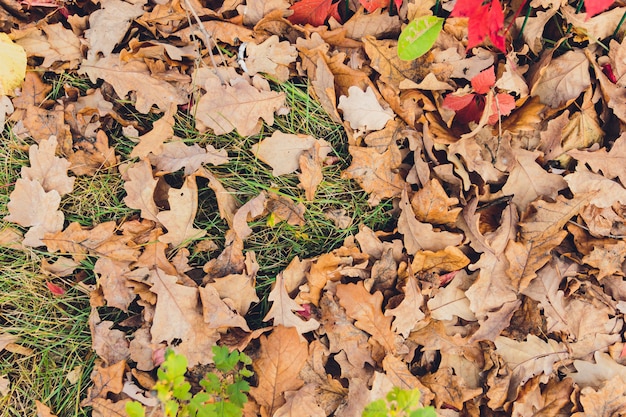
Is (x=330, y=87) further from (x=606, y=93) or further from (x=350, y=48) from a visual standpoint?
(x=606, y=93)

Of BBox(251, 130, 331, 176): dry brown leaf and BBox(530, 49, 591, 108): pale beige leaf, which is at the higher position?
BBox(530, 49, 591, 108): pale beige leaf

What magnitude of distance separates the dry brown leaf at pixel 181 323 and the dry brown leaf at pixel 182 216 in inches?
7.2

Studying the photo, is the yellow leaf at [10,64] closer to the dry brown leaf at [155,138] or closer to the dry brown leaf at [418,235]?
the dry brown leaf at [155,138]

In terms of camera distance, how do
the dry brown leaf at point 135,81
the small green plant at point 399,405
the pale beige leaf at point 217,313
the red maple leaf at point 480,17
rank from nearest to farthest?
the small green plant at point 399,405 → the red maple leaf at point 480,17 → the pale beige leaf at point 217,313 → the dry brown leaf at point 135,81

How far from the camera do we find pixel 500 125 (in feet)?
6.98

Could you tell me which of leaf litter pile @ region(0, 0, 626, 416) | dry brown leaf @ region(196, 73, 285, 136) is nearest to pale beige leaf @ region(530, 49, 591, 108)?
leaf litter pile @ region(0, 0, 626, 416)

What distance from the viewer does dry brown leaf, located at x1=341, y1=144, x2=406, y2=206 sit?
86.0 inches

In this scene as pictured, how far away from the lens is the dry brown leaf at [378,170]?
2.18 m

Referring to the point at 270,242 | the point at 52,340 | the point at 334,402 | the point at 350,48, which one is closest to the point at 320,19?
the point at 350,48

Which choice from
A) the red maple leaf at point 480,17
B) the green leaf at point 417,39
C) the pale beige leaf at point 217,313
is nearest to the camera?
the red maple leaf at point 480,17

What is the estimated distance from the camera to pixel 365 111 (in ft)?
7.21

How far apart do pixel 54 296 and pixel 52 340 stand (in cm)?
17

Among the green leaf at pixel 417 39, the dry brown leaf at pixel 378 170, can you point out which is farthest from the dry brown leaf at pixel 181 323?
the green leaf at pixel 417 39

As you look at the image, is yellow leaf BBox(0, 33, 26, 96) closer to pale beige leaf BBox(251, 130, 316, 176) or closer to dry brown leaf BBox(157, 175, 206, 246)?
dry brown leaf BBox(157, 175, 206, 246)
